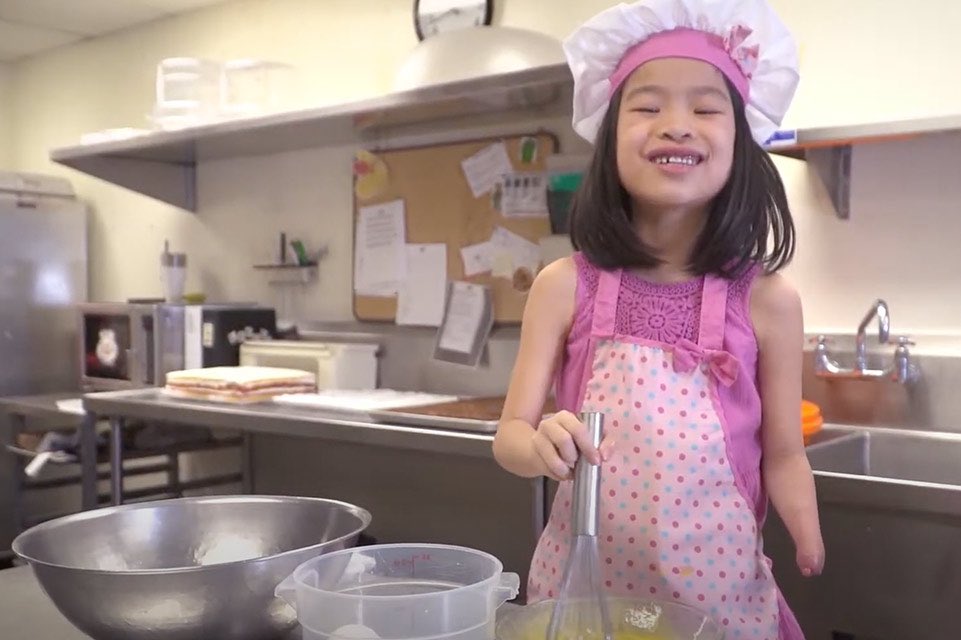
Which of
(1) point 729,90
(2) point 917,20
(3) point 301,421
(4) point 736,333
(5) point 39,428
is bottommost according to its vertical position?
(5) point 39,428

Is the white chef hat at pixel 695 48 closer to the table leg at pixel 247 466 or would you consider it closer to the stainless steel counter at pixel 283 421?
the stainless steel counter at pixel 283 421

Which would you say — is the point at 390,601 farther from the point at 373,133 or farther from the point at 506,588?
the point at 373,133

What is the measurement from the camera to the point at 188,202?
10.2 ft

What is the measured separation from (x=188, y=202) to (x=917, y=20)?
2.21 m

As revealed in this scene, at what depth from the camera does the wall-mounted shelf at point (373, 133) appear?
5.55 feet

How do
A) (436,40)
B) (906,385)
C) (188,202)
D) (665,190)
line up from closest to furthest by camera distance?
(665,190), (906,385), (436,40), (188,202)

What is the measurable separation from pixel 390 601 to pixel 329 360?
185 centimetres

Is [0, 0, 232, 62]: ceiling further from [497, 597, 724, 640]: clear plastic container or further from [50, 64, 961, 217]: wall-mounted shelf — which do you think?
[497, 597, 724, 640]: clear plastic container

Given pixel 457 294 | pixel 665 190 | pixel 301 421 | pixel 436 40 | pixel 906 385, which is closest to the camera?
pixel 665 190

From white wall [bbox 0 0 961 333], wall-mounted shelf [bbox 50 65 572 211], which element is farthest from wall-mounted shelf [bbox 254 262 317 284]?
wall-mounted shelf [bbox 50 65 572 211]

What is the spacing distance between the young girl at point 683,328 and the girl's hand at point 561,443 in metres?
0.17

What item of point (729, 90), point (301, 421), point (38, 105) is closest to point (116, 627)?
point (729, 90)

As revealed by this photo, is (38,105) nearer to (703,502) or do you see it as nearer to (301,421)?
(301,421)

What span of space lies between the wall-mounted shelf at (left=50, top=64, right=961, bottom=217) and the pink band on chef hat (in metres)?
0.66
